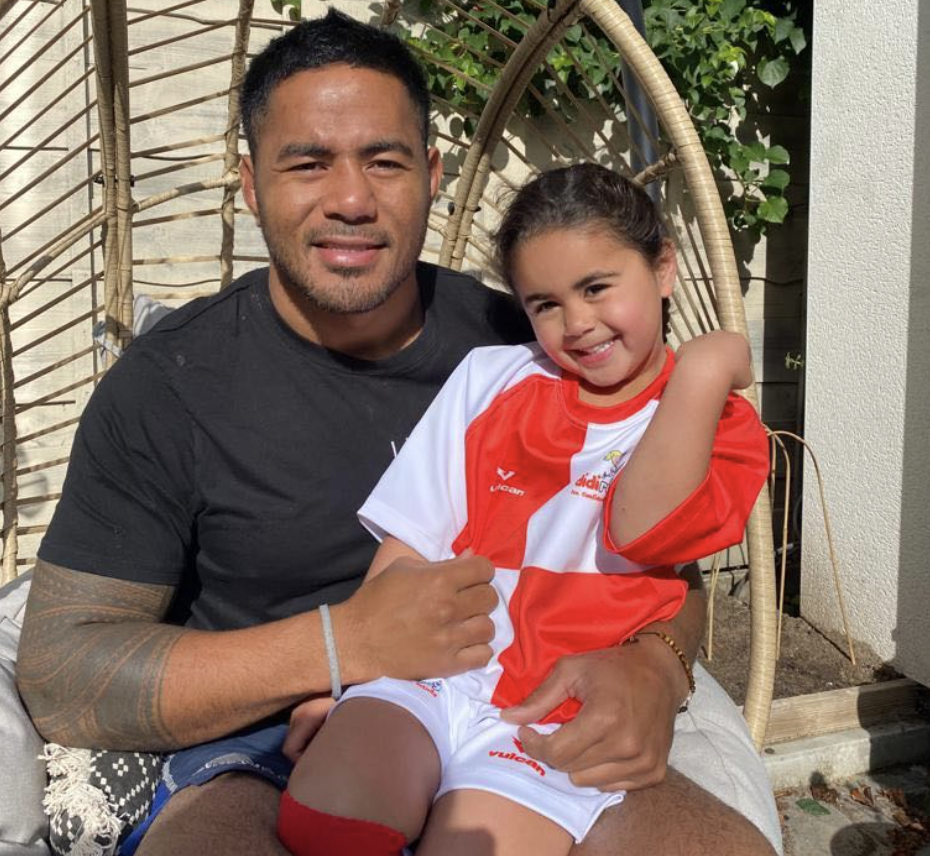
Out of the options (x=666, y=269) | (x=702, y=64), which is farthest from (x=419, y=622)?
(x=702, y=64)

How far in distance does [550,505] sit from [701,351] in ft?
1.05

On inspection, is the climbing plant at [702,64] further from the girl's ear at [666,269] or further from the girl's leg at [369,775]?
the girl's leg at [369,775]

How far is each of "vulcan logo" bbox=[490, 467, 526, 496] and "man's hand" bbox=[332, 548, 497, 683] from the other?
0.40 ft

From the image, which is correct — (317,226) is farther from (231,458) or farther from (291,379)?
(231,458)

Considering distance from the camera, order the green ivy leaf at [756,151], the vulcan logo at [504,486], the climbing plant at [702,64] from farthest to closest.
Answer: the green ivy leaf at [756,151]
the climbing plant at [702,64]
the vulcan logo at [504,486]

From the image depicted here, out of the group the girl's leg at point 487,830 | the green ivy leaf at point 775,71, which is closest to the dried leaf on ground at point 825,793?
the girl's leg at point 487,830

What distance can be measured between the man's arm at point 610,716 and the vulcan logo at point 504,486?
0.87ft

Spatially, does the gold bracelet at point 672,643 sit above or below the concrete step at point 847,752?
above

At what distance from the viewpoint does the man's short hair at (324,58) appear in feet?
5.37

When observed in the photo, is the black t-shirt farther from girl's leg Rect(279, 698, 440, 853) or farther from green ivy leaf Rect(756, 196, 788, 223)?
green ivy leaf Rect(756, 196, 788, 223)

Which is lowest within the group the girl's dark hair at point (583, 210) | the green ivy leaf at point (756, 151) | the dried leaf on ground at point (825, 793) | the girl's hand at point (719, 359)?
the dried leaf on ground at point (825, 793)

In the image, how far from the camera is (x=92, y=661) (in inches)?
54.6

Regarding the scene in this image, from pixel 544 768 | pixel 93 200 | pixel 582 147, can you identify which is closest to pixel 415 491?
pixel 544 768

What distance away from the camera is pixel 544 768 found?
4.14ft
